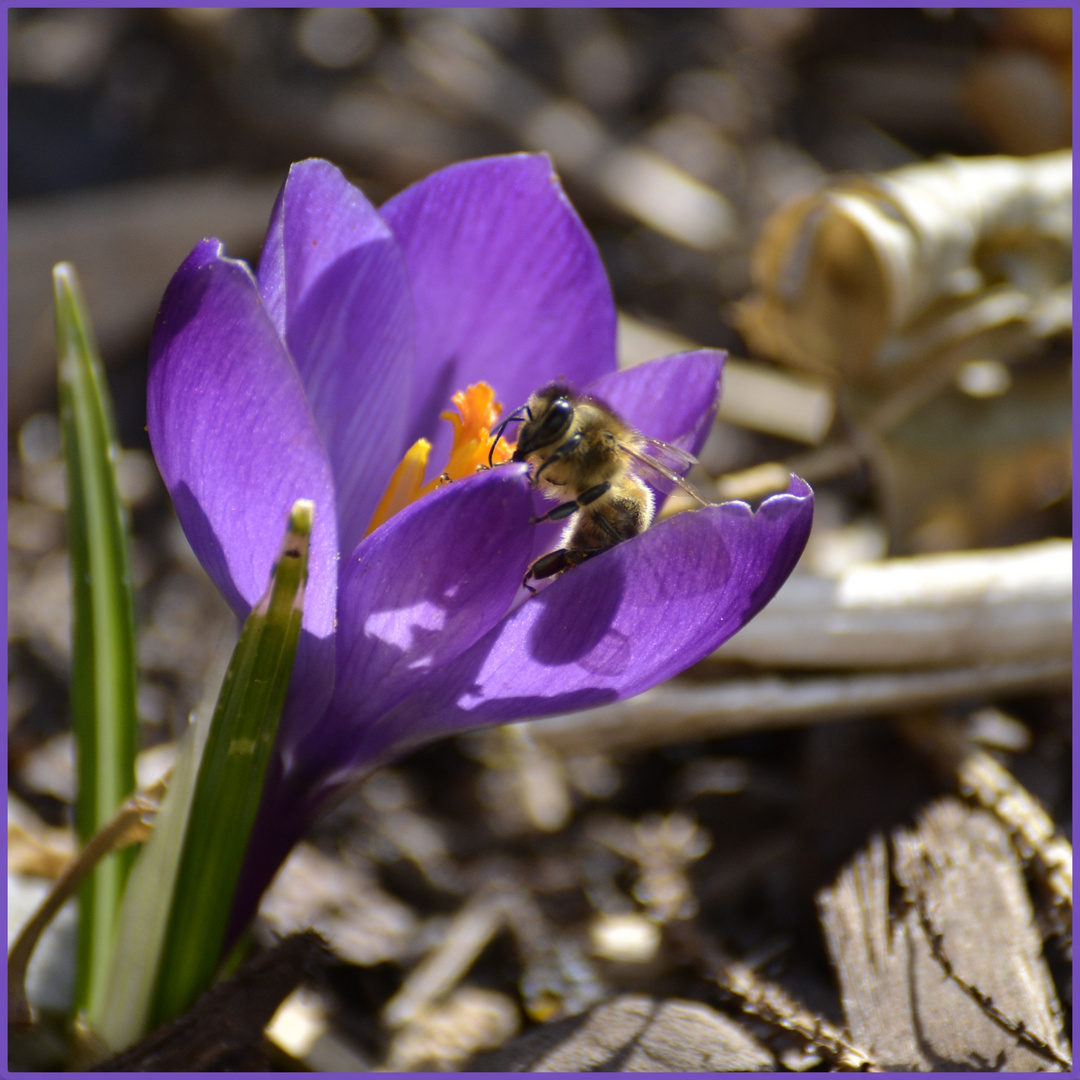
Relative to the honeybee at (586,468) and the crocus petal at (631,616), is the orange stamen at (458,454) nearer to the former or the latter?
the honeybee at (586,468)

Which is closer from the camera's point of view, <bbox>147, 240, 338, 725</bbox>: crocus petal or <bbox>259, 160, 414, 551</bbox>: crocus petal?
<bbox>147, 240, 338, 725</bbox>: crocus petal

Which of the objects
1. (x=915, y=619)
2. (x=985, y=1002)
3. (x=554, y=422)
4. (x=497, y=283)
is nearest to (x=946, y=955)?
(x=985, y=1002)

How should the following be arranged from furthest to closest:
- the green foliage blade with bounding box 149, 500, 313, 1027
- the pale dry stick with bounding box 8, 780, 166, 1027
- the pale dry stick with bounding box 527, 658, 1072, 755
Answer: the pale dry stick with bounding box 527, 658, 1072, 755 < the pale dry stick with bounding box 8, 780, 166, 1027 < the green foliage blade with bounding box 149, 500, 313, 1027

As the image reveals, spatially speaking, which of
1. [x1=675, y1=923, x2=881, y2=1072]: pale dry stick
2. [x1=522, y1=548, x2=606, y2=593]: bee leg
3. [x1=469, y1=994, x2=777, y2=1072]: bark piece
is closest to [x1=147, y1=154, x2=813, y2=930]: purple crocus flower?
[x1=522, y1=548, x2=606, y2=593]: bee leg

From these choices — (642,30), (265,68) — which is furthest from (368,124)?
(642,30)

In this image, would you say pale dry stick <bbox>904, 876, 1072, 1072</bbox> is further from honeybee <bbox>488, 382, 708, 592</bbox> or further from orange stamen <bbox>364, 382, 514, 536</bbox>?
orange stamen <bbox>364, 382, 514, 536</bbox>

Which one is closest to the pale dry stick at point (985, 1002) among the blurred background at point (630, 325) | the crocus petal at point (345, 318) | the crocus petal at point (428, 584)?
the blurred background at point (630, 325)

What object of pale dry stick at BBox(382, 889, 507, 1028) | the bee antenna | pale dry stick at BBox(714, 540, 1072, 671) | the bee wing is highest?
the bee antenna
